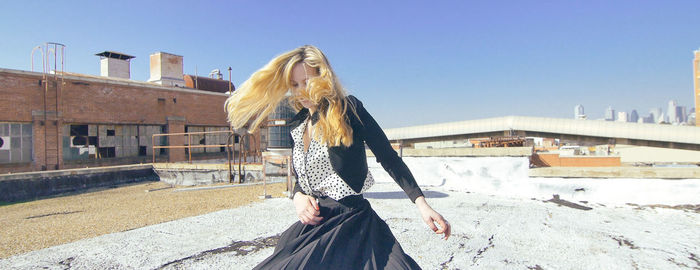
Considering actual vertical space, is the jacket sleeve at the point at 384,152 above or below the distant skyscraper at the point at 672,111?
below

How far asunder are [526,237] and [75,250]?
167 inches

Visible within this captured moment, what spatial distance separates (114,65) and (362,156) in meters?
25.8

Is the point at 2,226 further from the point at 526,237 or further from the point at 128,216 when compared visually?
the point at 526,237

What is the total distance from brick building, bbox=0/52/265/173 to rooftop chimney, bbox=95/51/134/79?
0.17 ft

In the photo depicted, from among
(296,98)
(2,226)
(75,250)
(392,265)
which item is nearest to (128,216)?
(2,226)

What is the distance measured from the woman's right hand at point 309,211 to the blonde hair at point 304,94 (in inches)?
8.7

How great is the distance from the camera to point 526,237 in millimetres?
3500

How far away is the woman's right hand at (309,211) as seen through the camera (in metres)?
1.24

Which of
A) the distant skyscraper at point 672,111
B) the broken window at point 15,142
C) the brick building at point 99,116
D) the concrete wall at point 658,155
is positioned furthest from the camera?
the distant skyscraper at point 672,111

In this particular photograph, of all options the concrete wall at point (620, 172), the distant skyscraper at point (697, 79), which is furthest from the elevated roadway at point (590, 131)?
the distant skyscraper at point (697, 79)

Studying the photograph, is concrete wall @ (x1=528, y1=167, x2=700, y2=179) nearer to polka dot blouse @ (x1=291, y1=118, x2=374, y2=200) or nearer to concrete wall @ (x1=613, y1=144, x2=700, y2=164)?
polka dot blouse @ (x1=291, y1=118, x2=374, y2=200)

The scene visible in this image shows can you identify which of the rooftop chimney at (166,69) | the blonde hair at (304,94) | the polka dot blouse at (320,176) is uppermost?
the rooftop chimney at (166,69)

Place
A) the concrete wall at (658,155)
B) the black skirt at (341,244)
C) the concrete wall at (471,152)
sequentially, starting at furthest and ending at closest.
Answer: the concrete wall at (658,155), the concrete wall at (471,152), the black skirt at (341,244)

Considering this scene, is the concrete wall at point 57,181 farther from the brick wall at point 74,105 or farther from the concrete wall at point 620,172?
the concrete wall at point 620,172
